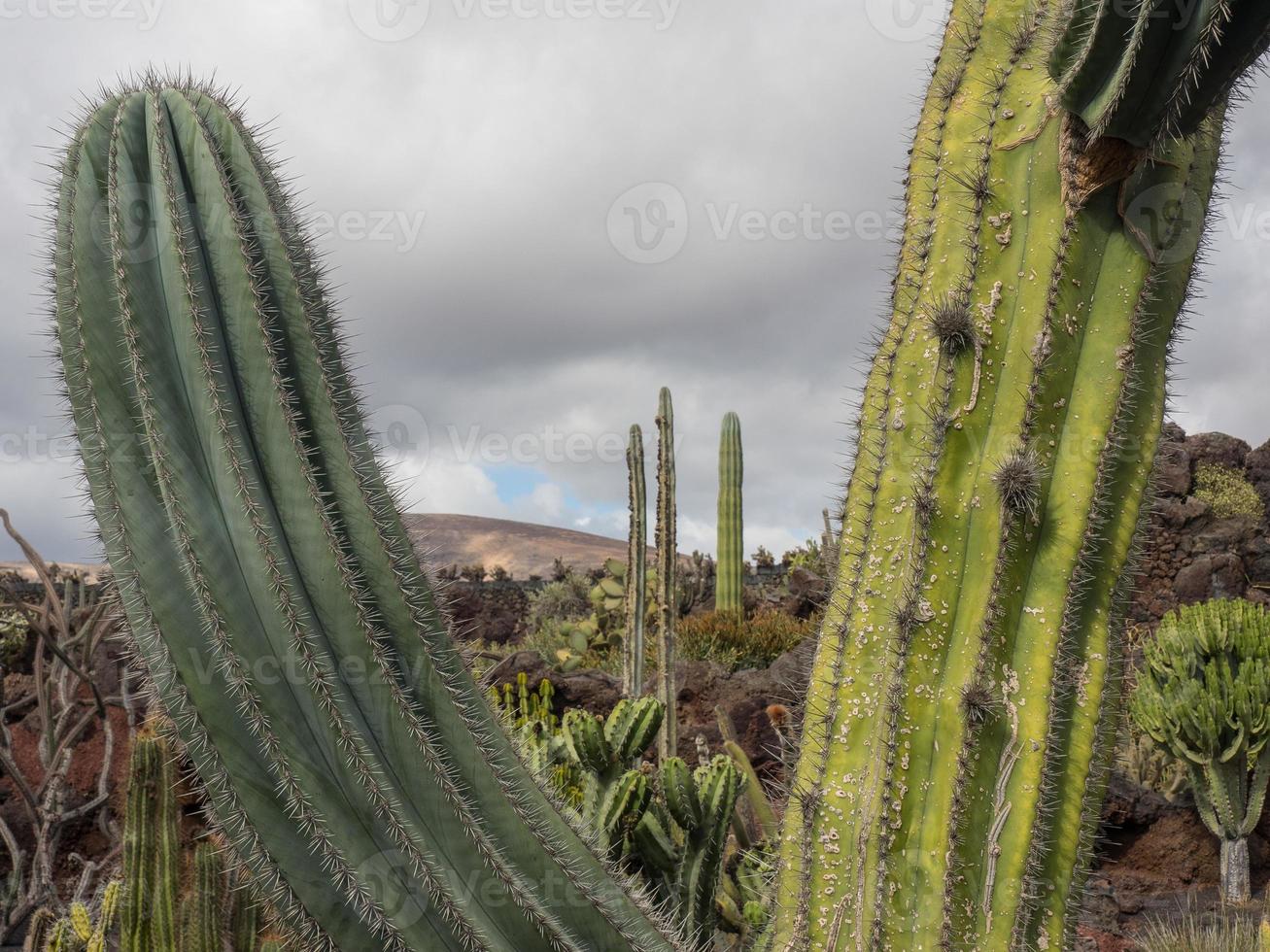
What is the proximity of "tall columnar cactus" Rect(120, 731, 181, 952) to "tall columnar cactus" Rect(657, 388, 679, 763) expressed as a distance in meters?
3.03

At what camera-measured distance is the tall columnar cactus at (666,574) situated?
605cm

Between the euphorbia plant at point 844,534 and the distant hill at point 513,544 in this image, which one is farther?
the distant hill at point 513,544

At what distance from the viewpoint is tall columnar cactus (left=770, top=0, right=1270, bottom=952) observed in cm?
184

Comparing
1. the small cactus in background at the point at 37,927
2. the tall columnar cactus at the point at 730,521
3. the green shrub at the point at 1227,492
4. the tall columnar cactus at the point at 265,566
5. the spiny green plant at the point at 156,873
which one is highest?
the green shrub at the point at 1227,492

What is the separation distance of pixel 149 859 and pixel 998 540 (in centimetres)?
296

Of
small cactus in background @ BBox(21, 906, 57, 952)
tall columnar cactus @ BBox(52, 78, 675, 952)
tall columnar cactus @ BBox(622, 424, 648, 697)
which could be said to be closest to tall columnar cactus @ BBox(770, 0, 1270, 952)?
tall columnar cactus @ BBox(52, 78, 675, 952)

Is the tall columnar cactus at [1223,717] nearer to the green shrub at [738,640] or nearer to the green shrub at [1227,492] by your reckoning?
the green shrub at [738,640]

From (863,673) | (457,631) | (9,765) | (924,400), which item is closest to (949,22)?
(924,400)

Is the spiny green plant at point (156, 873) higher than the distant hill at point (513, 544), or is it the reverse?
the distant hill at point (513, 544)

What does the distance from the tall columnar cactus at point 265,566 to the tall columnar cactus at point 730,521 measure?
37.0 ft

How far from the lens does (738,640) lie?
11.9 meters

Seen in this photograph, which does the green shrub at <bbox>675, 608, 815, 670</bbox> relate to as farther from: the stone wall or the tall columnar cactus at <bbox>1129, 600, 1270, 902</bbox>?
the stone wall

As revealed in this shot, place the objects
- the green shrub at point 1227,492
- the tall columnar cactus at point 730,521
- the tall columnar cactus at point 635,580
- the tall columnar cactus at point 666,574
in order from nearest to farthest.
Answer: the tall columnar cactus at point 666,574 < the tall columnar cactus at point 635,580 < the tall columnar cactus at point 730,521 < the green shrub at point 1227,492

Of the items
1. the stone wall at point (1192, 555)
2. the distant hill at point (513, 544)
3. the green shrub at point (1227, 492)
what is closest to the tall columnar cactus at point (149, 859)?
the stone wall at point (1192, 555)
